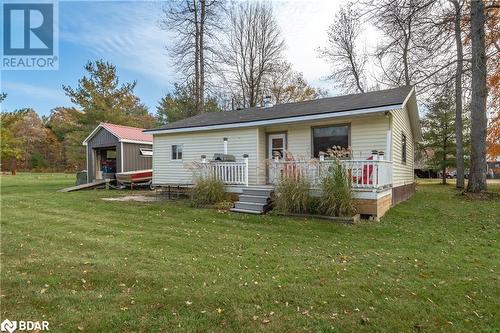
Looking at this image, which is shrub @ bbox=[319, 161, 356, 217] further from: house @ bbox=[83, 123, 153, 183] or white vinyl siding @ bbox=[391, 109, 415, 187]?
house @ bbox=[83, 123, 153, 183]

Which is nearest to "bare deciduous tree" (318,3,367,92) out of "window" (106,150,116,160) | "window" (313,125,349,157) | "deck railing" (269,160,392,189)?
"window" (313,125,349,157)

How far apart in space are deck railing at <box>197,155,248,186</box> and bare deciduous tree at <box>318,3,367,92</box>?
17000 mm

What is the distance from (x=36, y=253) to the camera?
182 inches

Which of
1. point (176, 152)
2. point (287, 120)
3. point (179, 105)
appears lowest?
point (176, 152)

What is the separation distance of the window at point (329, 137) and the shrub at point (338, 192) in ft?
9.13

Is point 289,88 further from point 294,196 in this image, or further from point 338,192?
point 338,192

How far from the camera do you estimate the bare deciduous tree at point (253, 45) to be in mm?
23875

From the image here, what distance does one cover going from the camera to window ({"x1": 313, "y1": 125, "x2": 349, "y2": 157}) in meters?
9.74

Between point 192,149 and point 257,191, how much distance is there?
4.66 m

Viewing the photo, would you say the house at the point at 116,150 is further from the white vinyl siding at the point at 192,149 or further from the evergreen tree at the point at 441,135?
the evergreen tree at the point at 441,135

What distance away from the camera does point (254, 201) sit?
28.5 ft

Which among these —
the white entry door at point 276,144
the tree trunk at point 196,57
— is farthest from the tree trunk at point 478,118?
the tree trunk at point 196,57

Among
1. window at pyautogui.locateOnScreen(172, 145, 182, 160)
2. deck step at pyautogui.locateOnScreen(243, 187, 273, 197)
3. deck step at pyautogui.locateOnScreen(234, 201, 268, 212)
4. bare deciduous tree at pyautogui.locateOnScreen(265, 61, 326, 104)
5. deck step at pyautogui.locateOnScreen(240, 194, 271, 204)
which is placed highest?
bare deciduous tree at pyautogui.locateOnScreen(265, 61, 326, 104)

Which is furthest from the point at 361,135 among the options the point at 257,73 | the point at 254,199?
the point at 257,73
